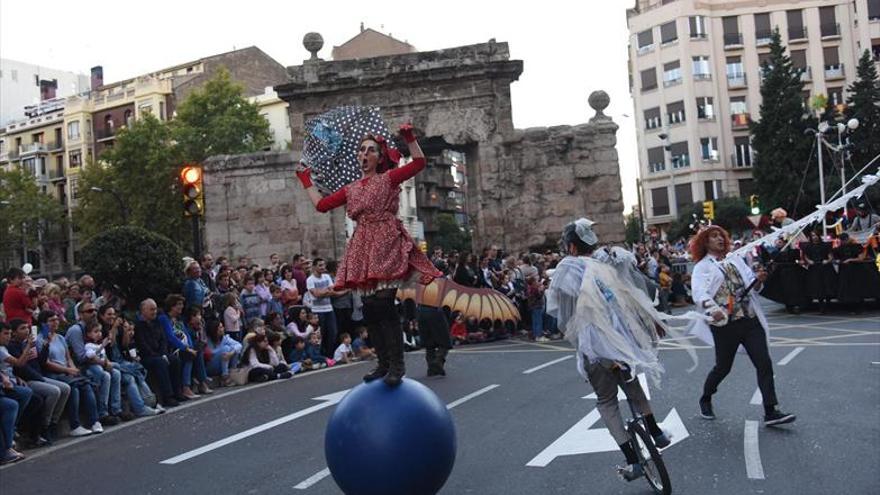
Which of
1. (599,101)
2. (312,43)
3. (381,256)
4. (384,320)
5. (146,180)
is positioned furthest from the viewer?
(146,180)

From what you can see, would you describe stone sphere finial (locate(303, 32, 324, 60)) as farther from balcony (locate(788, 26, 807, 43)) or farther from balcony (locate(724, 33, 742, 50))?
balcony (locate(788, 26, 807, 43))

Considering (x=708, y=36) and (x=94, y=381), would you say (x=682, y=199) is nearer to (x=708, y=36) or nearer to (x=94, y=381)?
(x=708, y=36)

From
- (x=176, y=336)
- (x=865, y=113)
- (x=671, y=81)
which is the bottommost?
(x=176, y=336)

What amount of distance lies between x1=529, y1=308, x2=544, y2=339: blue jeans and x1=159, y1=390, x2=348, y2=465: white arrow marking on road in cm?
685

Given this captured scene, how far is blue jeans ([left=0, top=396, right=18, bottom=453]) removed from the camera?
8.74 meters

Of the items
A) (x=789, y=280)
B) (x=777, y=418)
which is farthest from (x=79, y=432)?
(x=789, y=280)

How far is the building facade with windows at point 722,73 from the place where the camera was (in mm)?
62375

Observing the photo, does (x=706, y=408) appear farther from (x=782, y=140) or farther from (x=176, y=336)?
(x=782, y=140)

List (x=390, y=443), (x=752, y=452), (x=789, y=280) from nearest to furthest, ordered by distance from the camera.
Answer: (x=390, y=443), (x=752, y=452), (x=789, y=280)

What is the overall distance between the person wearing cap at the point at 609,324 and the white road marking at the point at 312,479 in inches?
100

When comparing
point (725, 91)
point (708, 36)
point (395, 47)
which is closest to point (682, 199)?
point (725, 91)

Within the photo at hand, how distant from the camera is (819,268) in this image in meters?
19.4

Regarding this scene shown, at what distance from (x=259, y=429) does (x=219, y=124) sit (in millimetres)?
42205

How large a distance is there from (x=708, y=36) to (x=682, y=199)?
13167mm
